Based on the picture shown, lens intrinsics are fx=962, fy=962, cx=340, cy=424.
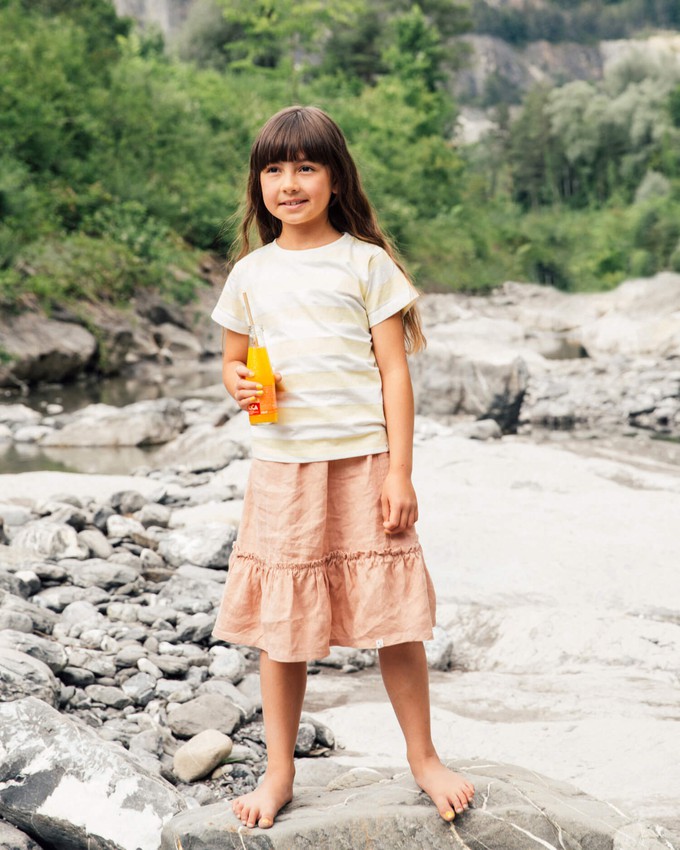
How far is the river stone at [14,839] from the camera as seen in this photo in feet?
7.07

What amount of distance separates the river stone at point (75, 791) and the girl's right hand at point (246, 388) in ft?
3.00

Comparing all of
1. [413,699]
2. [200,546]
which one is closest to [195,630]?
[200,546]

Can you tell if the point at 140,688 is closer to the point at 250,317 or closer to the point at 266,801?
the point at 266,801

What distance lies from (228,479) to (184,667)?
3.21m

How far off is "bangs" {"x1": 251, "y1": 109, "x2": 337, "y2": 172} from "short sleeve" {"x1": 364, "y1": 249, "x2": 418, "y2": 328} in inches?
10.5

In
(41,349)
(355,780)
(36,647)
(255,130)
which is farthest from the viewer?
(255,130)

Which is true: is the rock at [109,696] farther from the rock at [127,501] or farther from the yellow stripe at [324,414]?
the rock at [127,501]

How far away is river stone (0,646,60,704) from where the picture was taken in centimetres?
269

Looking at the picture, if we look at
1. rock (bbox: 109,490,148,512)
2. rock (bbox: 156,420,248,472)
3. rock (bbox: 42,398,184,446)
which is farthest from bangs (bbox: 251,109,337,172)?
rock (bbox: 42,398,184,446)

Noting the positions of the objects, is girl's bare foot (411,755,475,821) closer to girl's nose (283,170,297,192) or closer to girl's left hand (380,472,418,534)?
girl's left hand (380,472,418,534)

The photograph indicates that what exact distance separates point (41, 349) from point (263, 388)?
1020cm

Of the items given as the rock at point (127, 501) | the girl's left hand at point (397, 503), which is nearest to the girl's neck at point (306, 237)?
the girl's left hand at point (397, 503)

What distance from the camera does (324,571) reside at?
86.7 inches

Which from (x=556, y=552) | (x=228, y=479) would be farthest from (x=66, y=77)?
(x=556, y=552)
